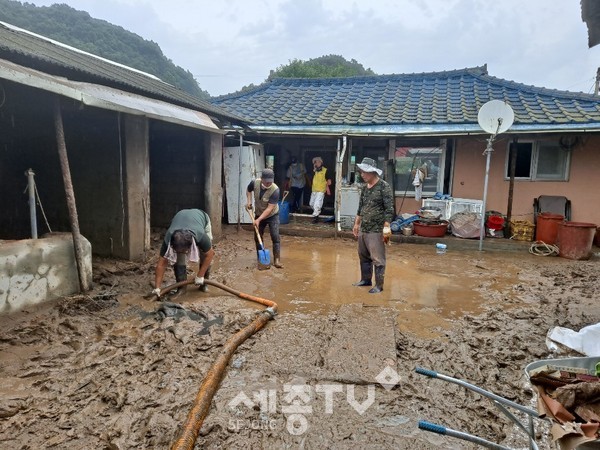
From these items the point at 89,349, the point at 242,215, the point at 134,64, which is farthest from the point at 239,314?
the point at 134,64

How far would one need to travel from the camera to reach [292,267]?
6.95m

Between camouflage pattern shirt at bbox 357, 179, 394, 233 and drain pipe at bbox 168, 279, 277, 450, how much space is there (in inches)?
66.6

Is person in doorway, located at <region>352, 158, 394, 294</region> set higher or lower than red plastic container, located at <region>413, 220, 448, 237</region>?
higher

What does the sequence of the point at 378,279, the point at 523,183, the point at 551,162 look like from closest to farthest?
the point at 378,279, the point at 551,162, the point at 523,183

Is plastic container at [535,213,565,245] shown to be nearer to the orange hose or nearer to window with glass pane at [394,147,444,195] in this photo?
window with glass pane at [394,147,444,195]

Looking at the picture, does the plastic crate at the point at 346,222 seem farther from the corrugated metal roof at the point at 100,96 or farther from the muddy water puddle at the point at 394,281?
the corrugated metal roof at the point at 100,96

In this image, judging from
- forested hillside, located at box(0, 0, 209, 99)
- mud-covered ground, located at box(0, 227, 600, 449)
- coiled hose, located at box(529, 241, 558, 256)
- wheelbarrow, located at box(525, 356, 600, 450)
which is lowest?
mud-covered ground, located at box(0, 227, 600, 449)

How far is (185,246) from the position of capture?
15.6ft

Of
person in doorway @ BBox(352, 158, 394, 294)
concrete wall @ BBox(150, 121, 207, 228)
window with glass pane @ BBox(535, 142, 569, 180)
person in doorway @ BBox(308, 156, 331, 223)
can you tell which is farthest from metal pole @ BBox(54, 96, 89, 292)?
window with glass pane @ BBox(535, 142, 569, 180)

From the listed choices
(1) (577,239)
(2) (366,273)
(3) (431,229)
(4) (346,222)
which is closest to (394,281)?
(2) (366,273)

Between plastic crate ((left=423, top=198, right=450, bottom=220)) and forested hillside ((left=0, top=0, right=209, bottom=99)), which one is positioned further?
forested hillside ((left=0, top=0, right=209, bottom=99))

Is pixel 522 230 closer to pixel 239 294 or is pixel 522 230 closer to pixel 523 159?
pixel 523 159

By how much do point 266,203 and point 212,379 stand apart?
3.83m

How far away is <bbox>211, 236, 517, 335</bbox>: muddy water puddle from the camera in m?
4.98
